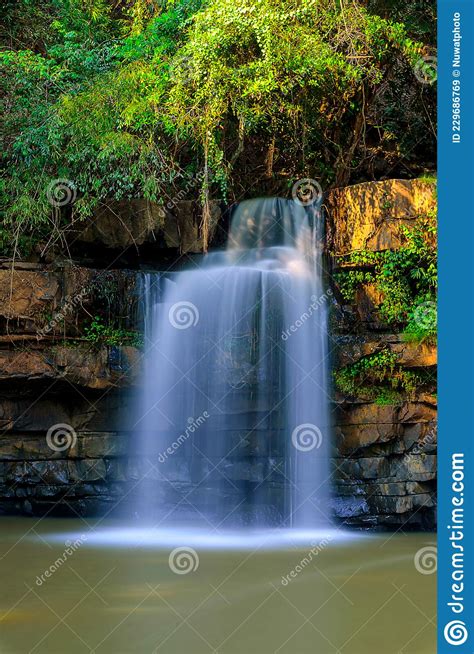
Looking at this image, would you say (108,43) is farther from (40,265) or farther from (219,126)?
(40,265)

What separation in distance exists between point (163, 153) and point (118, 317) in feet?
9.00

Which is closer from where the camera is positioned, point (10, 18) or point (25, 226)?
point (25, 226)

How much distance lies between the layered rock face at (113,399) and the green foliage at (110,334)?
0.04 metres

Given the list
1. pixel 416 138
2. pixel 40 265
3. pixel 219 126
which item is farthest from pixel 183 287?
pixel 416 138

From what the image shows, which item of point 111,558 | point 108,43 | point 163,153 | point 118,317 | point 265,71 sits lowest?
point 111,558

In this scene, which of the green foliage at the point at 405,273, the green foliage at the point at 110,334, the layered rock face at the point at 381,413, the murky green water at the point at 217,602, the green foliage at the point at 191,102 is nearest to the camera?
the murky green water at the point at 217,602

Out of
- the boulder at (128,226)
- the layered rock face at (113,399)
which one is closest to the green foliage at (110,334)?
the layered rock face at (113,399)

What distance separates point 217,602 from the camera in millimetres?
5699

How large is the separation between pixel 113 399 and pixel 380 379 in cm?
341

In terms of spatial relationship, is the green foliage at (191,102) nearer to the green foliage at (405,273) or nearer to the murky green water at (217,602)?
the green foliage at (405,273)

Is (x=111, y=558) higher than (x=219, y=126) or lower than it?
lower

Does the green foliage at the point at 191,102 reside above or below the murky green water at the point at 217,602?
above

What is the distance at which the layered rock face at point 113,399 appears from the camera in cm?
961

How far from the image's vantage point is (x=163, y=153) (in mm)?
11789
